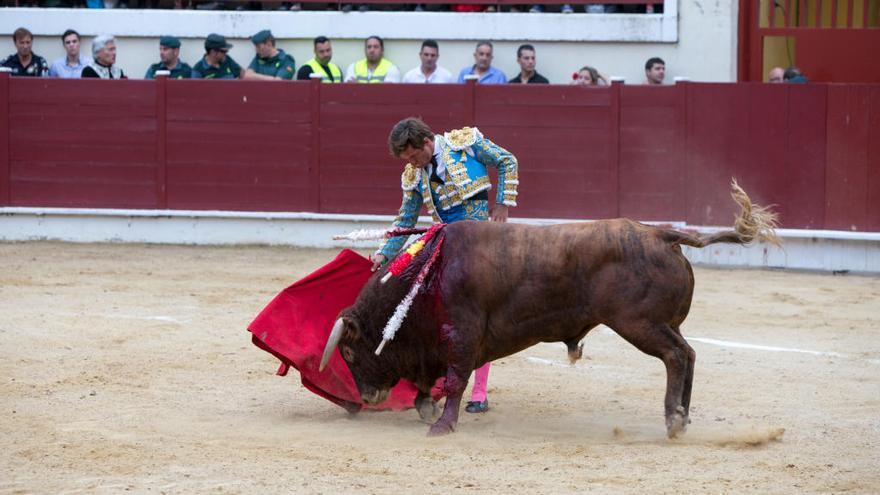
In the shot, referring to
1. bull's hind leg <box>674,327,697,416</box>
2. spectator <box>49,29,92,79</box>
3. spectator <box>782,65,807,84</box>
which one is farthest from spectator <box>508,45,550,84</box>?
bull's hind leg <box>674,327,697,416</box>

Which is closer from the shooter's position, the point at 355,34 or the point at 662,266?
the point at 662,266

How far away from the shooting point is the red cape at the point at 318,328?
5402 millimetres

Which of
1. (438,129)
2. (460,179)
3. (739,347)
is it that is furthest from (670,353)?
(438,129)

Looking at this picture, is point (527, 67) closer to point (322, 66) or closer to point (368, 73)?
point (368, 73)

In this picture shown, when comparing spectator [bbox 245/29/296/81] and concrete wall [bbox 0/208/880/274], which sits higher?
spectator [bbox 245/29/296/81]

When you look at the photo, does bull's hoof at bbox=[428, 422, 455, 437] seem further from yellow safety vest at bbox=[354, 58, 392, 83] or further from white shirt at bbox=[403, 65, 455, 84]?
yellow safety vest at bbox=[354, 58, 392, 83]

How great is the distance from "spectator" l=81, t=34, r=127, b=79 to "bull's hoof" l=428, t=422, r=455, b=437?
624 centimetres

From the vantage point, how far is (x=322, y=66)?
34.4ft

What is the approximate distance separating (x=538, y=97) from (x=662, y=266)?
517 cm

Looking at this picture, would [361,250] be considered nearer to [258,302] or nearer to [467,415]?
[258,302]

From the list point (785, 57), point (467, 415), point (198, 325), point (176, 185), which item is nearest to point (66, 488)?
point (467, 415)

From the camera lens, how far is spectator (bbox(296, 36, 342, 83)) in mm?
10414

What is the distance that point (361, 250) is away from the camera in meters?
9.77

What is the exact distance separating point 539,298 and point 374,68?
5.73m
